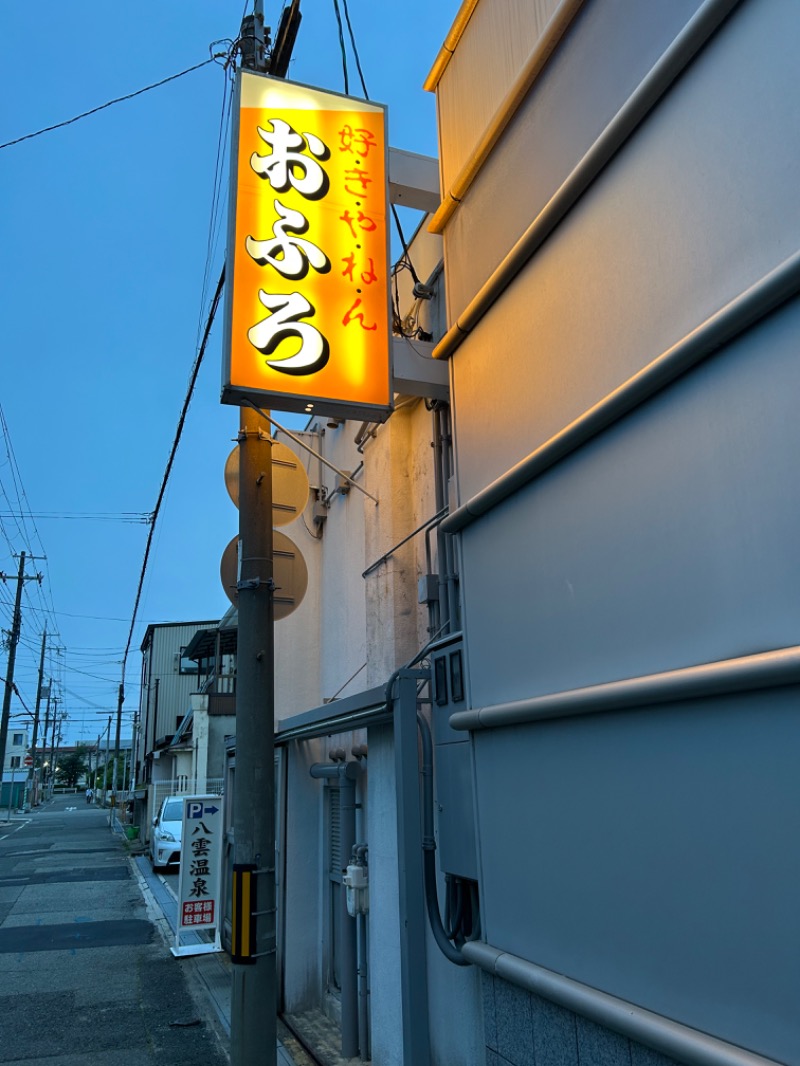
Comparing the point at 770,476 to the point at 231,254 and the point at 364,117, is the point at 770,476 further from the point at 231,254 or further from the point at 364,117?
the point at 364,117

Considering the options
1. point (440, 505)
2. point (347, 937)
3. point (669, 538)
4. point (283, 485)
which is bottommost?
point (347, 937)

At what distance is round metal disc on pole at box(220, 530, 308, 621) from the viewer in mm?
5949

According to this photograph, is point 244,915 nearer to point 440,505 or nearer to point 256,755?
point 256,755

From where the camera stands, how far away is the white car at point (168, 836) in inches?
758

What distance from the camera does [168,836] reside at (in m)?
19.9

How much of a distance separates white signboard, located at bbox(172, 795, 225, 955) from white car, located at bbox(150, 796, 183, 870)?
8.82 m

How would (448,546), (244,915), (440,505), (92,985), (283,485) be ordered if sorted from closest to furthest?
(244,915) → (448,546) → (440,505) → (283,485) → (92,985)

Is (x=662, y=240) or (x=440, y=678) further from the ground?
(x=662, y=240)

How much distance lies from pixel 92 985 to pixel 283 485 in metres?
7.00

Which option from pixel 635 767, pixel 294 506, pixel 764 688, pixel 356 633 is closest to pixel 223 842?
pixel 356 633

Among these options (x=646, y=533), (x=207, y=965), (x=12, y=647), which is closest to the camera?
(x=646, y=533)

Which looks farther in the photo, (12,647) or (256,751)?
(12,647)

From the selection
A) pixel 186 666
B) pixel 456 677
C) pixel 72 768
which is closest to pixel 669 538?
pixel 456 677

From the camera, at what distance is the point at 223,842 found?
1123 cm
